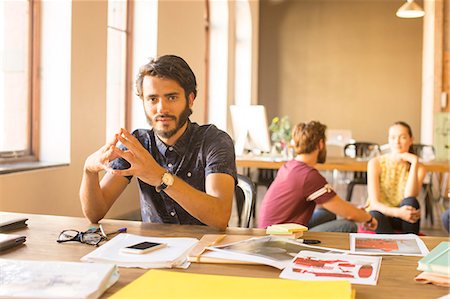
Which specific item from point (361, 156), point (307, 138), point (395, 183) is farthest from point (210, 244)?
point (361, 156)

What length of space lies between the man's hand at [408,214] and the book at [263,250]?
2002 mm

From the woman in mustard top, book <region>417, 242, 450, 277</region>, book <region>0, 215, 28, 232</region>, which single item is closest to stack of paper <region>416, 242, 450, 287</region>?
book <region>417, 242, 450, 277</region>

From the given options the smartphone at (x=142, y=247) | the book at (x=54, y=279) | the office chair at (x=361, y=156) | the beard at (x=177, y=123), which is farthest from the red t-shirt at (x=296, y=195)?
the office chair at (x=361, y=156)

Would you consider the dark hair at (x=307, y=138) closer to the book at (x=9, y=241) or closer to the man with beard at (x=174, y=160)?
the man with beard at (x=174, y=160)

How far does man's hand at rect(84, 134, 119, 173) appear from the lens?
1.89 m

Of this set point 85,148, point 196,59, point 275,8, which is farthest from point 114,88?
point 275,8

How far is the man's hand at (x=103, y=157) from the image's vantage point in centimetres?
189

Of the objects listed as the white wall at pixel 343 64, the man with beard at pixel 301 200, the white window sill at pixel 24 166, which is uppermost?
the white wall at pixel 343 64

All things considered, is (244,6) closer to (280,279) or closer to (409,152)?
(409,152)

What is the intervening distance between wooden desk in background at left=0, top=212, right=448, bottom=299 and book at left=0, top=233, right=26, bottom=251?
2cm

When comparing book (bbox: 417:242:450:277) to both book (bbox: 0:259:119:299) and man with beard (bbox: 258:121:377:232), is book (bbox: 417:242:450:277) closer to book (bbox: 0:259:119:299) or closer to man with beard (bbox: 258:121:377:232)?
book (bbox: 0:259:119:299)

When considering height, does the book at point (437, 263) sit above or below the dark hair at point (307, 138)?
below

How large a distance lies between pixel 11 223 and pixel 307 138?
1.73m

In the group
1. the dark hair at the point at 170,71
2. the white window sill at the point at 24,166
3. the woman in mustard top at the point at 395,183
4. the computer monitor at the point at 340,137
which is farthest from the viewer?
the computer monitor at the point at 340,137
